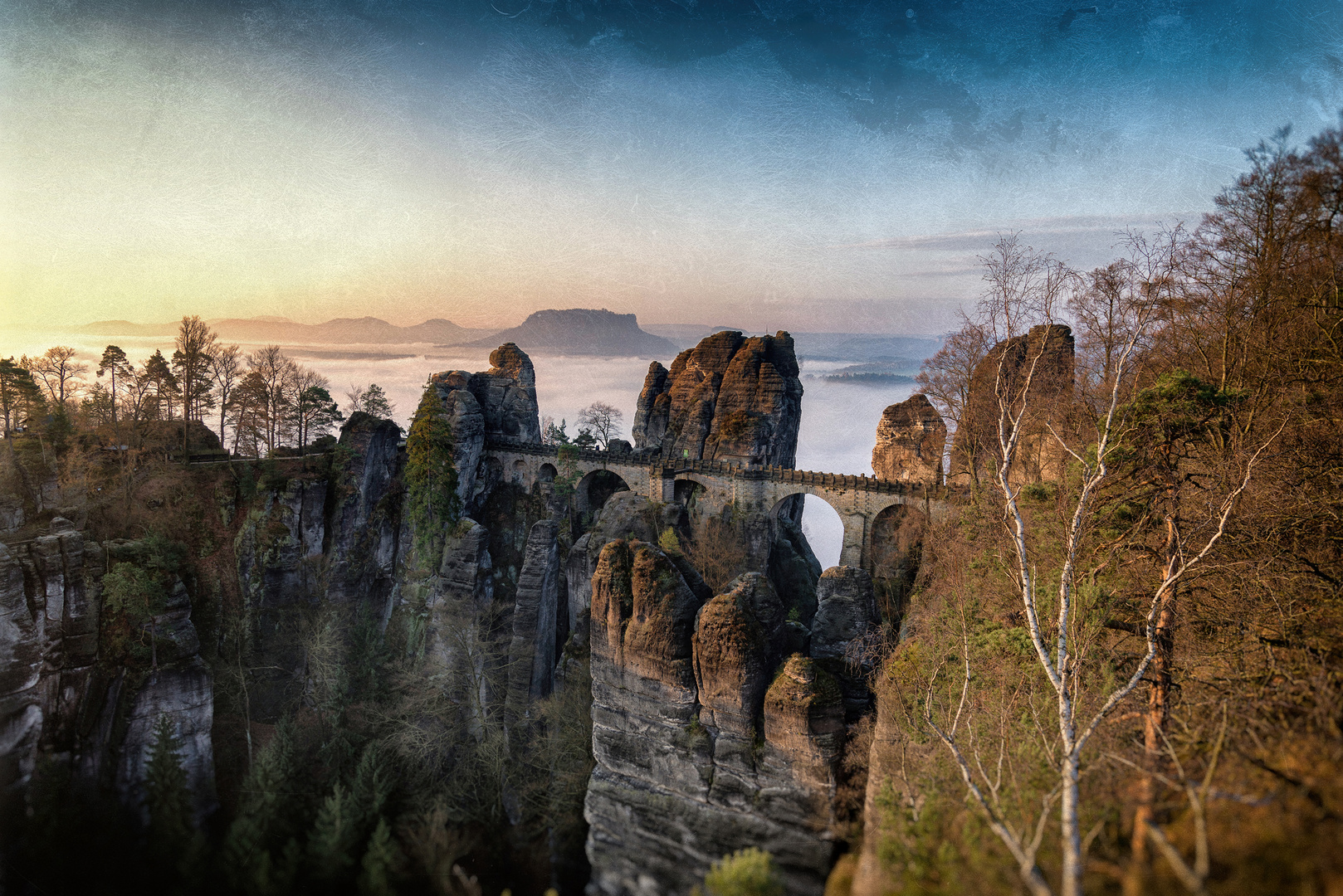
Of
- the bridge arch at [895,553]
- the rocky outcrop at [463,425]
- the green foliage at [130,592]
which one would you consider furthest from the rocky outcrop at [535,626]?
the bridge arch at [895,553]

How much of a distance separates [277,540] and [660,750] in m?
22.0

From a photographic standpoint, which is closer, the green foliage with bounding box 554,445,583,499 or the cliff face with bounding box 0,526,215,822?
the cliff face with bounding box 0,526,215,822

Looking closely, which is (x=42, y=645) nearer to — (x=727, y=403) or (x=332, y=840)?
(x=332, y=840)

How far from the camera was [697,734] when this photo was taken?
13.8 m

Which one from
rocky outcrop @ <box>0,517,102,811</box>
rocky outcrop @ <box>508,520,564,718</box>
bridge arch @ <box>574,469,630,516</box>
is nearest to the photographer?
rocky outcrop @ <box>0,517,102,811</box>

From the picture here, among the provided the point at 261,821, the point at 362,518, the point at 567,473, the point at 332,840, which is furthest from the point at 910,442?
the point at 362,518

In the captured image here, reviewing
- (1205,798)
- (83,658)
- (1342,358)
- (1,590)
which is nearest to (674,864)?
(1205,798)

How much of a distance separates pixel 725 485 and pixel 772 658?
18426 millimetres

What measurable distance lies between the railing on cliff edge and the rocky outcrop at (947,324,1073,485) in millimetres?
4970

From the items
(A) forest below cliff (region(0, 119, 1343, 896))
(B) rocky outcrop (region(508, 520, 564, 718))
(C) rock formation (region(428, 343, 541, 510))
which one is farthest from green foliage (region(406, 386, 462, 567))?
(B) rocky outcrop (region(508, 520, 564, 718))

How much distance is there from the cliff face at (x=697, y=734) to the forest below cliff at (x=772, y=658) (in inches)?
3.3

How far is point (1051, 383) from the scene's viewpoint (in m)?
19.7

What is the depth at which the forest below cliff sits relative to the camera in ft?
26.0

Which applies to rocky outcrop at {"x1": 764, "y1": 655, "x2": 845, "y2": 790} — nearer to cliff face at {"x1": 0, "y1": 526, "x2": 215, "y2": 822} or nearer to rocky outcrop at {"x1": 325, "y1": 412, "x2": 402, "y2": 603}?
cliff face at {"x1": 0, "y1": 526, "x2": 215, "y2": 822}
